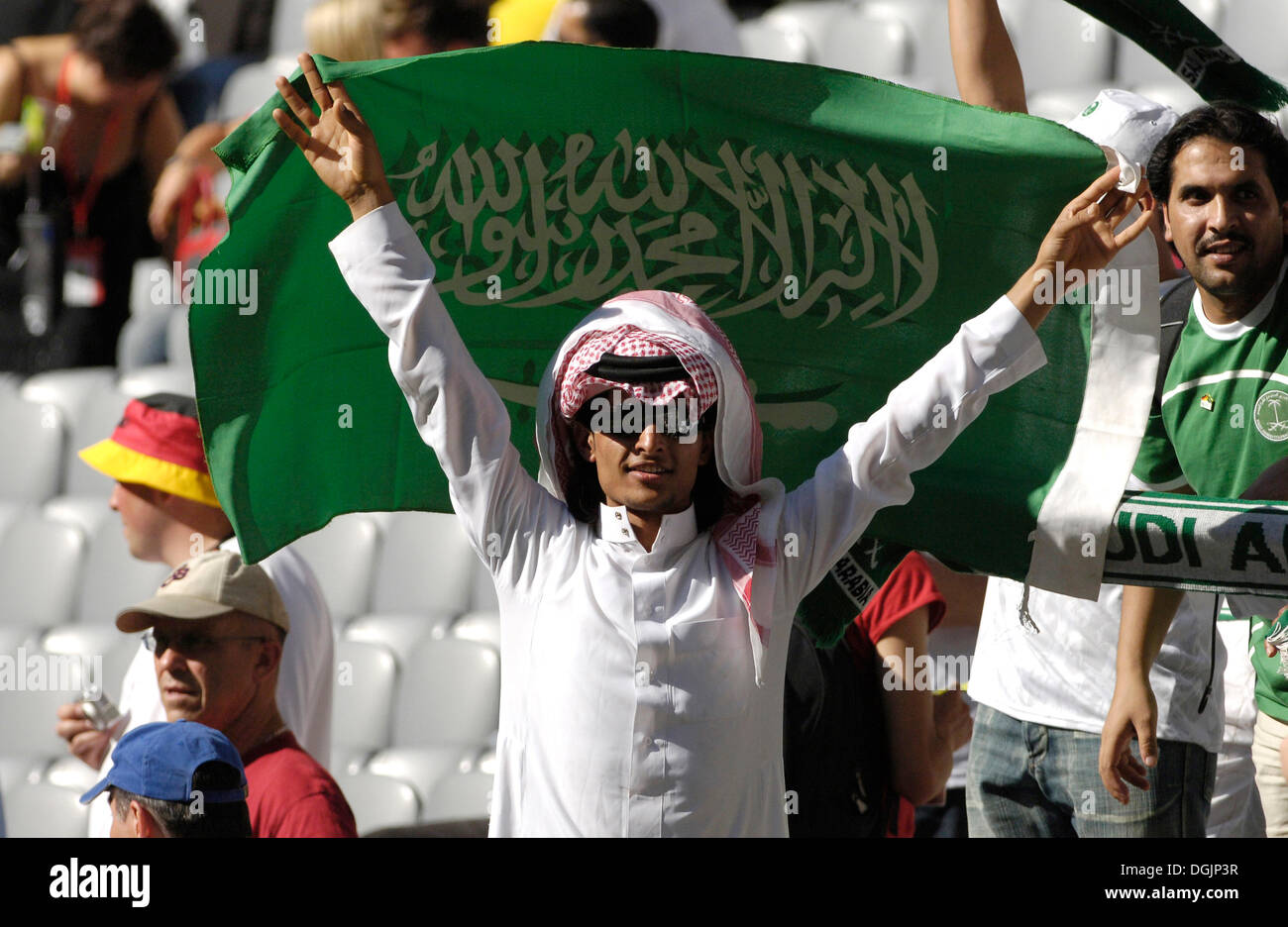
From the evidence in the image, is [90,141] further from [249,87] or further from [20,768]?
[20,768]

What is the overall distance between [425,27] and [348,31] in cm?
46

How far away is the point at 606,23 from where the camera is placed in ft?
17.7

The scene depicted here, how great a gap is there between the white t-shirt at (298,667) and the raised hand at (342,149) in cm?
140

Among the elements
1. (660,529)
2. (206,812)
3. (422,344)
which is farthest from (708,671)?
(206,812)

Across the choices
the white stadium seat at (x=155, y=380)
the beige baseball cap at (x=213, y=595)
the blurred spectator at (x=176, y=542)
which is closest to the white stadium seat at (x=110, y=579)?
the white stadium seat at (x=155, y=380)

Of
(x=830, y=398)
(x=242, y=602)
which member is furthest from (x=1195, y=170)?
(x=242, y=602)

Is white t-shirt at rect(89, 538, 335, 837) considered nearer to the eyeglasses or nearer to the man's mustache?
the eyeglasses

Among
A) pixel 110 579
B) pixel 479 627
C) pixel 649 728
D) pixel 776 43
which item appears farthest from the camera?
pixel 776 43

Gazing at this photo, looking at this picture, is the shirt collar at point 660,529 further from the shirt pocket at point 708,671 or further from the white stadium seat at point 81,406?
the white stadium seat at point 81,406

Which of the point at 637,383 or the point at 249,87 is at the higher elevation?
the point at 249,87

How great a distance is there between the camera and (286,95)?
304 centimetres

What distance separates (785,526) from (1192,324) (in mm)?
1133

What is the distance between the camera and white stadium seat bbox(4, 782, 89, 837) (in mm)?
6344
